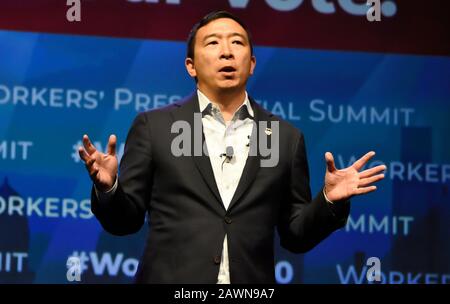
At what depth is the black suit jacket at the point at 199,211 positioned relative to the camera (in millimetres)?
3176

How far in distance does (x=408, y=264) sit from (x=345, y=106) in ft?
3.02

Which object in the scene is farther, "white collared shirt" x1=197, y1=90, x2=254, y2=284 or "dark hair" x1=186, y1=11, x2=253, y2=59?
"dark hair" x1=186, y1=11, x2=253, y2=59

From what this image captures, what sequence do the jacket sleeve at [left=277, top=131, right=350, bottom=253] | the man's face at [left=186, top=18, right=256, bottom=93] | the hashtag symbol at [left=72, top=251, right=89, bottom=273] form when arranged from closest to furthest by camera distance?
the jacket sleeve at [left=277, top=131, right=350, bottom=253] < the man's face at [left=186, top=18, right=256, bottom=93] < the hashtag symbol at [left=72, top=251, right=89, bottom=273]

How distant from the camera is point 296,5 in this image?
509cm

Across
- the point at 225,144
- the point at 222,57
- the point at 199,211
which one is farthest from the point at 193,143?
the point at 222,57

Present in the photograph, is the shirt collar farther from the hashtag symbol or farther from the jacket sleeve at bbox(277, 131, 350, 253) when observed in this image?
the hashtag symbol

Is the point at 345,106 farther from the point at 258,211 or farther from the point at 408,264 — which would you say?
the point at 258,211

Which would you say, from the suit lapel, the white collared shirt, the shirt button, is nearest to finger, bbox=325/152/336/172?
the white collared shirt

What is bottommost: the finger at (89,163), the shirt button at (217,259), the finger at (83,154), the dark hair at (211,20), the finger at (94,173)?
the shirt button at (217,259)

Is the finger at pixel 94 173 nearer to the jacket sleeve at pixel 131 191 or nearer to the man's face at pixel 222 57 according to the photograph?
the jacket sleeve at pixel 131 191

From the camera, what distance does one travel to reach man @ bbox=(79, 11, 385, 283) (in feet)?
10.4

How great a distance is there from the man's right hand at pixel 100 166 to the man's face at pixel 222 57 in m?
0.49

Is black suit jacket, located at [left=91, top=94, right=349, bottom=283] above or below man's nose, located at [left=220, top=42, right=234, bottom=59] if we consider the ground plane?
below

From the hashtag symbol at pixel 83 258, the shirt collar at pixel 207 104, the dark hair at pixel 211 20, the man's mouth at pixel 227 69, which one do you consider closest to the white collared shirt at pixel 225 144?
the shirt collar at pixel 207 104
